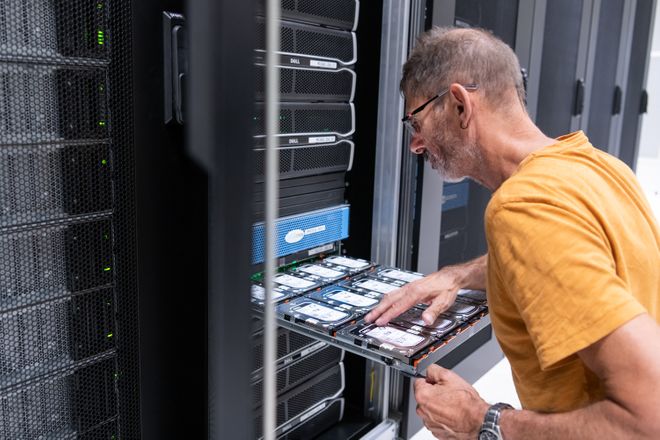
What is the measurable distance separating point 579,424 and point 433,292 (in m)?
0.59

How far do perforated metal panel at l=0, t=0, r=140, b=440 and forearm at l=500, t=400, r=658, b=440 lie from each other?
680mm

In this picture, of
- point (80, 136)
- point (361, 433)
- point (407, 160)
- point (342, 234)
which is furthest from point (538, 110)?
point (80, 136)

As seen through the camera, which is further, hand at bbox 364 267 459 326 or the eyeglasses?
hand at bbox 364 267 459 326

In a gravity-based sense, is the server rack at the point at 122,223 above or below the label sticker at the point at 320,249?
above

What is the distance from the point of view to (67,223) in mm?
843

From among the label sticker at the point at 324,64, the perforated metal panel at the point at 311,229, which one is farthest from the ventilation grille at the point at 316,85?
the perforated metal panel at the point at 311,229

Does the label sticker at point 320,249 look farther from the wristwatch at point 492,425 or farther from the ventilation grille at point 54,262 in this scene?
the ventilation grille at point 54,262

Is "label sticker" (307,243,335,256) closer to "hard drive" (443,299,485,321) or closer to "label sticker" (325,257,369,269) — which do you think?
"label sticker" (325,257,369,269)

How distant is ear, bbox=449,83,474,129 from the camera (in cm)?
126

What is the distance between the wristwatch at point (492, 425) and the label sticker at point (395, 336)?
23 cm

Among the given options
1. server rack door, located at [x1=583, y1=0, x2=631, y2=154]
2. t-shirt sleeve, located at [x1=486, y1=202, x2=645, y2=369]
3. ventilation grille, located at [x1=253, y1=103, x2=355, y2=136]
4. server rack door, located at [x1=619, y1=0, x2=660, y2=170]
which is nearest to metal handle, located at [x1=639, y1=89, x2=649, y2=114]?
server rack door, located at [x1=619, y1=0, x2=660, y2=170]

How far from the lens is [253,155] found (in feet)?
1.59

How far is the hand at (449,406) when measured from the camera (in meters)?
1.14

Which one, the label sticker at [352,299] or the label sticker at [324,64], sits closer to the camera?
the label sticker at [352,299]
